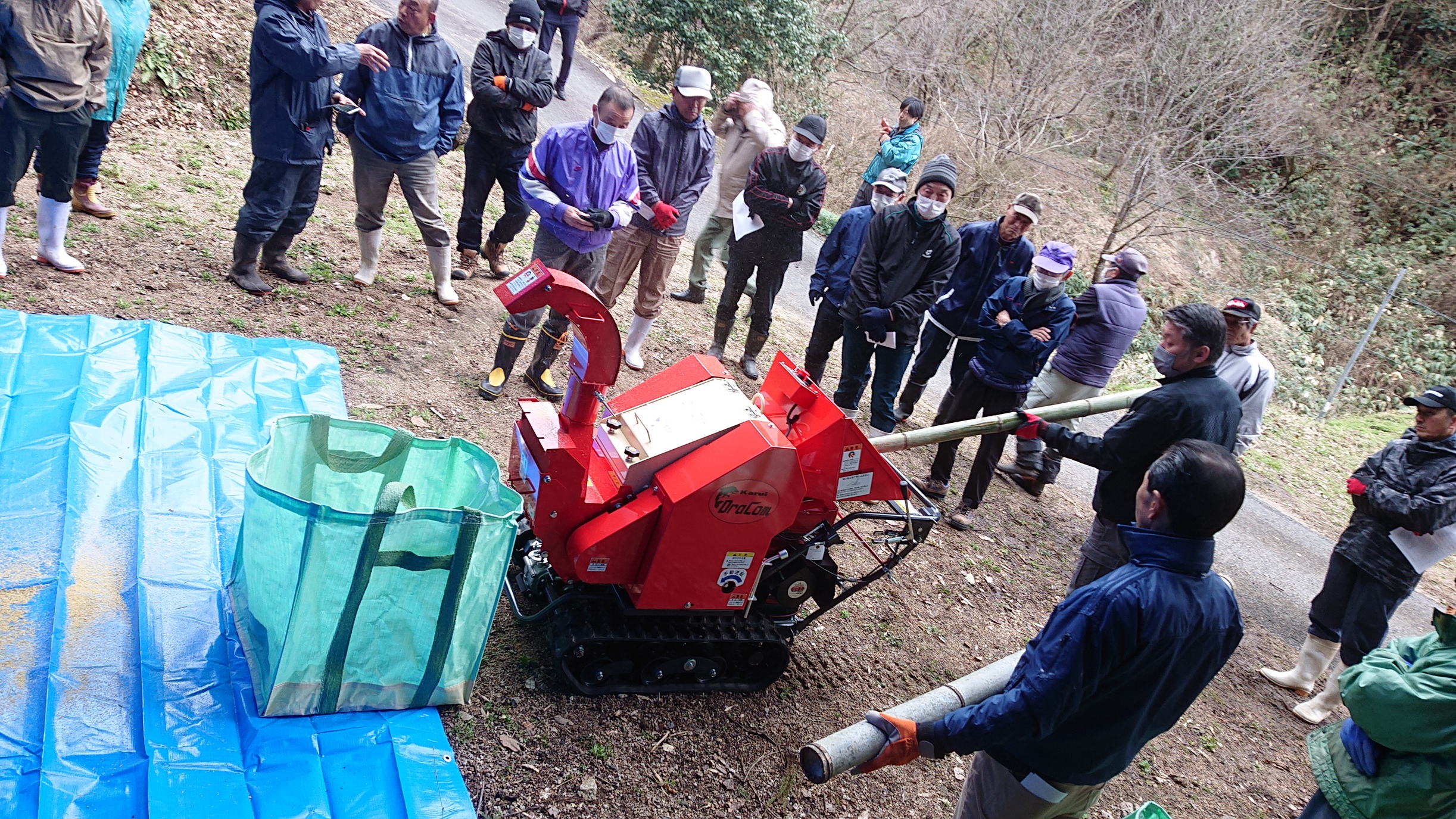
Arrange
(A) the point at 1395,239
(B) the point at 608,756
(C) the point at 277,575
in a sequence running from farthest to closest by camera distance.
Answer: (A) the point at 1395,239 → (B) the point at 608,756 → (C) the point at 277,575

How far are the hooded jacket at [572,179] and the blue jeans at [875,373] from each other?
2.05m

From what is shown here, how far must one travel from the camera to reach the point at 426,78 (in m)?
5.85

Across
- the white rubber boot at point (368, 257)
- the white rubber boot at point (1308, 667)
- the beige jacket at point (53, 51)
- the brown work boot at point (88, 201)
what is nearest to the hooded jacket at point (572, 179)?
the white rubber boot at point (368, 257)

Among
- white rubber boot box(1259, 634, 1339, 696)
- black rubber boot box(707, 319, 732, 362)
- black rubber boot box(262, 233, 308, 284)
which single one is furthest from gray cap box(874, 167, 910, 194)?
black rubber boot box(262, 233, 308, 284)

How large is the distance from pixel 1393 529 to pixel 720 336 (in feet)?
15.1

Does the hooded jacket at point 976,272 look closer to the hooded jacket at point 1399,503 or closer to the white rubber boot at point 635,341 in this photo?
the white rubber boot at point 635,341

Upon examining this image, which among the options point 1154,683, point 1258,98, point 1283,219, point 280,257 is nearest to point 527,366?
point 280,257

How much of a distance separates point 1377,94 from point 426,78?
22083mm

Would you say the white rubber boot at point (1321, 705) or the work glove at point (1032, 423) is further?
the white rubber boot at point (1321, 705)

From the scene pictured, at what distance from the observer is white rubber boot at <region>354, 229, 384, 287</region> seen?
6.27 m

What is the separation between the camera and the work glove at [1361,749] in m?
3.06

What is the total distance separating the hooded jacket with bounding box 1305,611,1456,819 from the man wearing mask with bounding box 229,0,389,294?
5959mm

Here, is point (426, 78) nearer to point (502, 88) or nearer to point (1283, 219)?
point (502, 88)

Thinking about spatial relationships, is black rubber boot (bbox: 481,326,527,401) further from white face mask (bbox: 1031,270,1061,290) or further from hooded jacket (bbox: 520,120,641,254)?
white face mask (bbox: 1031,270,1061,290)
